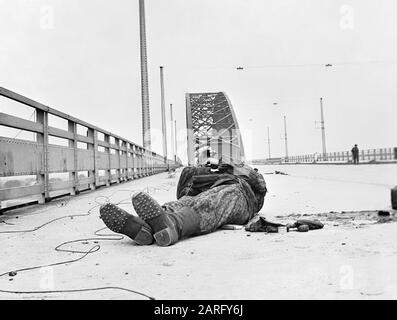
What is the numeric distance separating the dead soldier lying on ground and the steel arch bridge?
50619mm

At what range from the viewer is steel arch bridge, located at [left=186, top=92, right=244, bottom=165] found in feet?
190

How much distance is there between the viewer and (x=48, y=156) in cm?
609

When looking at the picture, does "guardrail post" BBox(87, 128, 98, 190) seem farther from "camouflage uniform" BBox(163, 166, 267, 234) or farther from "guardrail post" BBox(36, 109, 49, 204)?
"camouflage uniform" BBox(163, 166, 267, 234)

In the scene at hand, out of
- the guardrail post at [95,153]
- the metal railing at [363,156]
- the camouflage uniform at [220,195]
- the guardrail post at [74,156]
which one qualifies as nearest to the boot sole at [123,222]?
the camouflage uniform at [220,195]

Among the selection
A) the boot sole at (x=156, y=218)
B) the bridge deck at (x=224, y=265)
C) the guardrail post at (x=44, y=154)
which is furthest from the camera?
the guardrail post at (x=44, y=154)

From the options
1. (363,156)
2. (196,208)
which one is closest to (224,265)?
(196,208)

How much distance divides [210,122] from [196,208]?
6136 cm

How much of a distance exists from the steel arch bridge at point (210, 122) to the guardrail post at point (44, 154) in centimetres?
4872

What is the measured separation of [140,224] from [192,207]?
0.48 metres

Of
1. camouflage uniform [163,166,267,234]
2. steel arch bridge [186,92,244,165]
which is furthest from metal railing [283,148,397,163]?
camouflage uniform [163,166,267,234]

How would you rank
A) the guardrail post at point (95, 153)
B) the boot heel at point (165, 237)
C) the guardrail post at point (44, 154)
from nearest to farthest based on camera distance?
1. the boot heel at point (165, 237)
2. the guardrail post at point (44, 154)
3. the guardrail post at point (95, 153)

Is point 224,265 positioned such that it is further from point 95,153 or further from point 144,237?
point 95,153

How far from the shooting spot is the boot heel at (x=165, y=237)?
288cm

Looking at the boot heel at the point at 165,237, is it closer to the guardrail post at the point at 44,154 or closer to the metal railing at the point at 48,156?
the metal railing at the point at 48,156
